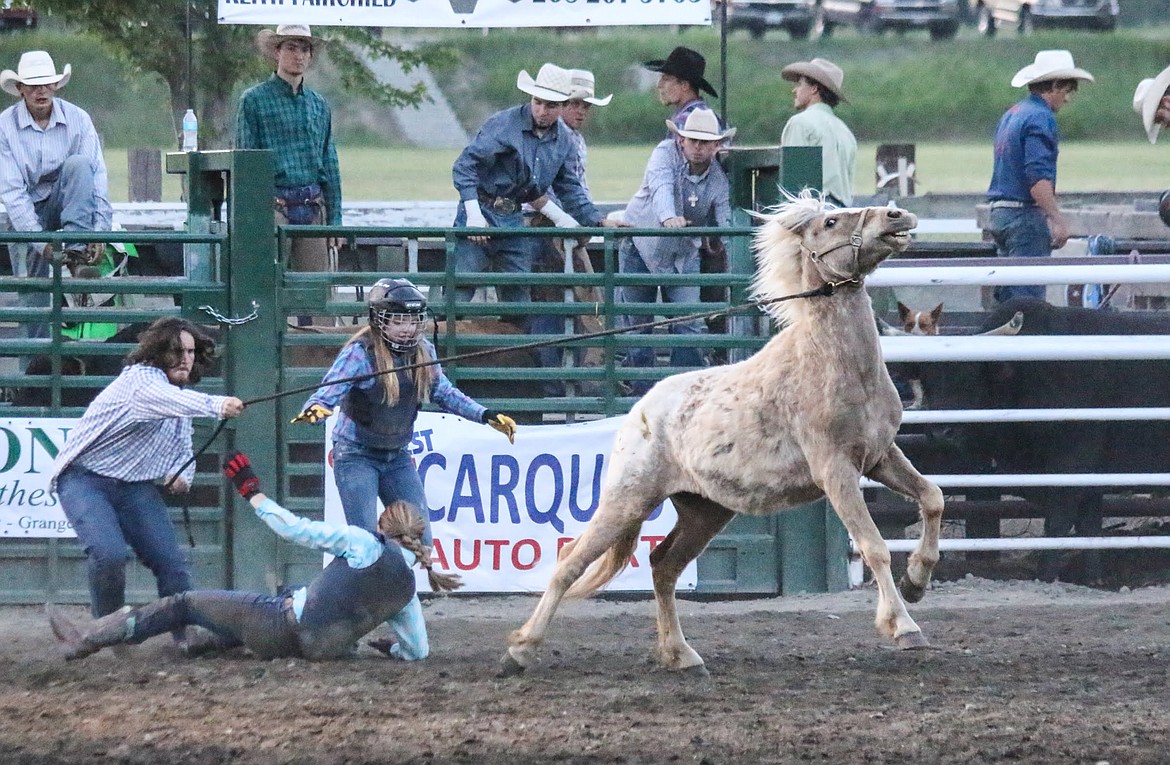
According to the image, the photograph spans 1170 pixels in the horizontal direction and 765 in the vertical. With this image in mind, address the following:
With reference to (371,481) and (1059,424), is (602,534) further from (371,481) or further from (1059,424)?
(1059,424)

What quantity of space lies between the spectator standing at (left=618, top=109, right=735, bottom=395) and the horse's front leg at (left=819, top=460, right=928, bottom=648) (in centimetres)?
219

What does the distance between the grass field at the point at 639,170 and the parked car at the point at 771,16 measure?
295 cm

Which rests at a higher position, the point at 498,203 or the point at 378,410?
the point at 498,203

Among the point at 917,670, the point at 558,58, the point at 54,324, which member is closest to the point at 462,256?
the point at 54,324

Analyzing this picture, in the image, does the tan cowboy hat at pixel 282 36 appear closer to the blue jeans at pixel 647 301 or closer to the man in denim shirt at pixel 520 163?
the man in denim shirt at pixel 520 163

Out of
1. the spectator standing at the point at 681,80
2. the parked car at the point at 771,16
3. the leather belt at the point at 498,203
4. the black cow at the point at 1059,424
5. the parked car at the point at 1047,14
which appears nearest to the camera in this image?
the black cow at the point at 1059,424

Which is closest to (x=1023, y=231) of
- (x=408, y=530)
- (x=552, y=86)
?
(x=552, y=86)

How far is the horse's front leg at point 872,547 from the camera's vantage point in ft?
19.5

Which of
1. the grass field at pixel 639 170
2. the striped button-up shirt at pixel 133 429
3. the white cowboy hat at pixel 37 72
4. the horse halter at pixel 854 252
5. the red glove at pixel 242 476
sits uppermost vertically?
the grass field at pixel 639 170

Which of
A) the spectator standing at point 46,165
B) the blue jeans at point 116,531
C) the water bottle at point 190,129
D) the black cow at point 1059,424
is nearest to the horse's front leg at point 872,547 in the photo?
the black cow at point 1059,424

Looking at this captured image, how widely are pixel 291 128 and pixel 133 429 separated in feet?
9.13

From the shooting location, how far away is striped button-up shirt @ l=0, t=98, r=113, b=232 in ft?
28.9

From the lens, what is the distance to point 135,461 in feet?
22.1

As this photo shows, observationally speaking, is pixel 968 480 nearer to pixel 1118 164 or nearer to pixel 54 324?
pixel 54 324
